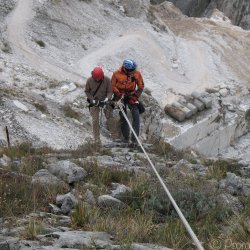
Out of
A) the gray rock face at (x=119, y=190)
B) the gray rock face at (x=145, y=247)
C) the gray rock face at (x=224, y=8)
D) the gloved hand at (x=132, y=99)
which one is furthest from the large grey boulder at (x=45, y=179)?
the gray rock face at (x=224, y=8)

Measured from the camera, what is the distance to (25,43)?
90.3 feet

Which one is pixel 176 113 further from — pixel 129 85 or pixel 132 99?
pixel 129 85

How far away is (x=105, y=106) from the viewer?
13.1 metres

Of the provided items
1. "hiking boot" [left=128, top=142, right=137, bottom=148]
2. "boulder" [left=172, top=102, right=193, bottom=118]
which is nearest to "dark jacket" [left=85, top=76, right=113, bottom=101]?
"hiking boot" [left=128, top=142, right=137, bottom=148]

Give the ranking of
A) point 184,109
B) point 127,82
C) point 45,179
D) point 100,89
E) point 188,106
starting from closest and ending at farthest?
1. point 45,179
2. point 127,82
3. point 100,89
4. point 184,109
5. point 188,106

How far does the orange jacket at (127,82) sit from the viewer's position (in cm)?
1228

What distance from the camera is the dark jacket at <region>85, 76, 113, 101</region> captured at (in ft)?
41.3

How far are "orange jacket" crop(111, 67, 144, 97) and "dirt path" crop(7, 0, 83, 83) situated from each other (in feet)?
39.7

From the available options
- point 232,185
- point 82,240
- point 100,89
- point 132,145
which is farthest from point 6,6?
point 82,240

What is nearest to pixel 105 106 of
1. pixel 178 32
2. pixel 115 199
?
pixel 115 199

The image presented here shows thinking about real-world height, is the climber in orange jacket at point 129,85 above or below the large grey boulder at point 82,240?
below

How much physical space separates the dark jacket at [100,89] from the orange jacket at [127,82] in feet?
0.67

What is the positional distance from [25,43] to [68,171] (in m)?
20.5

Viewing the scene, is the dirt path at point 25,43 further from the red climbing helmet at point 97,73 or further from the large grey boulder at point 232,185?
the large grey boulder at point 232,185
